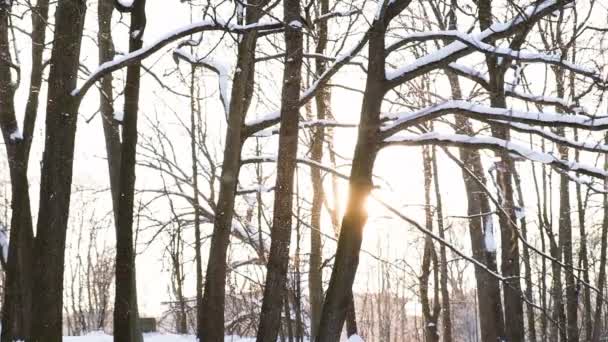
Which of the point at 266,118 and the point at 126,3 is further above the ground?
the point at 126,3

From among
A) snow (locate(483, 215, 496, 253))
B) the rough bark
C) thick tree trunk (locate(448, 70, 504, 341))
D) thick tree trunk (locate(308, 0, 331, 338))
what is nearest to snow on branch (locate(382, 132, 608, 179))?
the rough bark

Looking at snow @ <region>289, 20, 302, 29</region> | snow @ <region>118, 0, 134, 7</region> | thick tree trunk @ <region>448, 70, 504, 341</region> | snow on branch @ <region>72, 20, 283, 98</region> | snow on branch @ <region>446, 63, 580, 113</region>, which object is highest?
snow @ <region>118, 0, 134, 7</region>

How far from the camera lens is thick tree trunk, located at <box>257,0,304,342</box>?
7.91 metres

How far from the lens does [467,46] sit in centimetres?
681

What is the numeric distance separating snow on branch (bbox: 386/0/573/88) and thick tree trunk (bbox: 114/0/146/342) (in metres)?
3.56

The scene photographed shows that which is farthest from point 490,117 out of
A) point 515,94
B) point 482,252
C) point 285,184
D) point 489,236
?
point 482,252

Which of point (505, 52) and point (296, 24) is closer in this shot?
point (505, 52)

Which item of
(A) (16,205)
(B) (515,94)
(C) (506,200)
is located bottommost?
(C) (506,200)

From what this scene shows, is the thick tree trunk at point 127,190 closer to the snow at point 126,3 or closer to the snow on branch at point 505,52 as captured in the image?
the snow at point 126,3

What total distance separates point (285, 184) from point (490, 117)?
2767 mm

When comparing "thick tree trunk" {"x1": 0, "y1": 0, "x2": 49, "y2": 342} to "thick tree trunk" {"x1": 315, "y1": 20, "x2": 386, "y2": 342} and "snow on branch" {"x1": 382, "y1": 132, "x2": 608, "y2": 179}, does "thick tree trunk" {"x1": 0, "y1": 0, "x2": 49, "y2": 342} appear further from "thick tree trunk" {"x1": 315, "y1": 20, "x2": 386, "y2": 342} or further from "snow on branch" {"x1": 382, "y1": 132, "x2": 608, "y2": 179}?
"snow on branch" {"x1": 382, "y1": 132, "x2": 608, "y2": 179}

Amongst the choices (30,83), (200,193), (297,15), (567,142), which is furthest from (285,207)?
(200,193)

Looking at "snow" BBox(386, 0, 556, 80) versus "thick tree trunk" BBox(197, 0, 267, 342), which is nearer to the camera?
"snow" BBox(386, 0, 556, 80)

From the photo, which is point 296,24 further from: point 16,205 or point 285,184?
point 16,205
